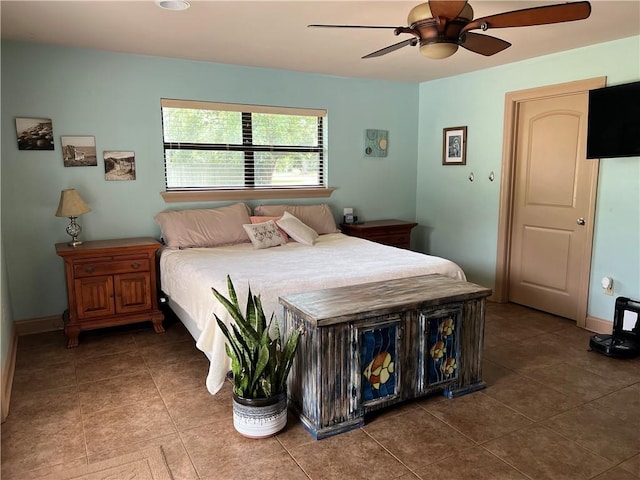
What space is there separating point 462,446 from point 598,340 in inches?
71.2

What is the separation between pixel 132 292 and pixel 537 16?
334cm

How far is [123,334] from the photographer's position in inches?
153

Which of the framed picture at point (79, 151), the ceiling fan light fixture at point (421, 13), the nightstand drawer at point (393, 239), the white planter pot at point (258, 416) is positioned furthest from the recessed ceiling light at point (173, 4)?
the nightstand drawer at point (393, 239)

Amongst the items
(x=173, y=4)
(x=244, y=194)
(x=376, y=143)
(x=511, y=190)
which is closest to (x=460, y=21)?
(x=173, y=4)

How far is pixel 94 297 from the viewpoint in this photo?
11.9 feet

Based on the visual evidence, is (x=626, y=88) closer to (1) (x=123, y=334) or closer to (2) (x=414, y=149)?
(2) (x=414, y=149)

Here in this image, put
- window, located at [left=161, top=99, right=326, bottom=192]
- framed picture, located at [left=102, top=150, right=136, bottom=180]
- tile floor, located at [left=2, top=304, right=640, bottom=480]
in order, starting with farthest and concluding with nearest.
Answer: window, located at [left=161, top=99, right=326, bottom=192], framed picture, located at [left=102, top=150, right=136, bottom=180], tile floor, located at [left=2, top=304, right=640, bottom=480]

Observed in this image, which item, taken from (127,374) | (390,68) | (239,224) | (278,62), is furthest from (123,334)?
(390,68)

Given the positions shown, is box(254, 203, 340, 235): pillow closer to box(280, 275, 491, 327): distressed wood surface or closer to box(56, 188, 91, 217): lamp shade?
box(56, 188, 91, 217): lamp shade

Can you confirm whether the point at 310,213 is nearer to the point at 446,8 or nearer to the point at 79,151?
the point at 79,151

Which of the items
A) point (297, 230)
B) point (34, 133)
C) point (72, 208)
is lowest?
point (297, 230)

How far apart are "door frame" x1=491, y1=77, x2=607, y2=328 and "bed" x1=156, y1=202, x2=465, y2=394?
131cm

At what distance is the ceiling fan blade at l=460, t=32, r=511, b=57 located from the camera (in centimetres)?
260

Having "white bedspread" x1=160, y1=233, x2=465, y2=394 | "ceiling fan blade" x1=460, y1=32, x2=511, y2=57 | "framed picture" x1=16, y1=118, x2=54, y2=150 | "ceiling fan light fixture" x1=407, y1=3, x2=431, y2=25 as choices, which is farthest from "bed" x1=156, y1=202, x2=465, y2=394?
"ceiling fan light fixture" x1=407, y1=3, x2=431, y2=25
